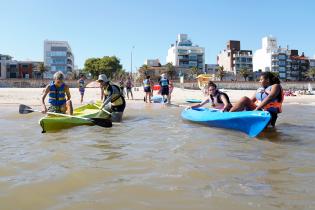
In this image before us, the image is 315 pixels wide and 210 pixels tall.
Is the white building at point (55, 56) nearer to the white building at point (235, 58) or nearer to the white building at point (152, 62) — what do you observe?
the white building at point (152, 62)

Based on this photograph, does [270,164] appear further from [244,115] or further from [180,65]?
[180,65]

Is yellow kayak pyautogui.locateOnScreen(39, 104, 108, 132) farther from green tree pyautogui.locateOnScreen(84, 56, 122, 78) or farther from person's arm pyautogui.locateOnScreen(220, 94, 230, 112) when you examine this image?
green tree pyautogui.locateOnScreen(84, 56, 122, 78)

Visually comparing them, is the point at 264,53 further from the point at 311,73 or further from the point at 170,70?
the point at 170,70

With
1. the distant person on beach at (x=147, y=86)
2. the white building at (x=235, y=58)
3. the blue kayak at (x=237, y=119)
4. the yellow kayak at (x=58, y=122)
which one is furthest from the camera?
the white building at (x=235, y=58)

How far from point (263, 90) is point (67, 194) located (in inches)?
224

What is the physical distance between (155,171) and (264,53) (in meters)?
108

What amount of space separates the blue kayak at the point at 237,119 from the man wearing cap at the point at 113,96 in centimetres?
204

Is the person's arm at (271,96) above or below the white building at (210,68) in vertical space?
below

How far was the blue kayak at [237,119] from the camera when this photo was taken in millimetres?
7316

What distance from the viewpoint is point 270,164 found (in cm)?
520

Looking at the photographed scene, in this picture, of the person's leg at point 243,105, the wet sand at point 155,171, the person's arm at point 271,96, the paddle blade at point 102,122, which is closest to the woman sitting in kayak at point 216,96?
the person's leg at point 243,105

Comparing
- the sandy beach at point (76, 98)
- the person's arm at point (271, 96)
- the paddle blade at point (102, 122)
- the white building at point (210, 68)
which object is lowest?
the paddle blade at point (102, 122)

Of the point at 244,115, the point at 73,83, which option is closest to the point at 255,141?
the point at 244,115

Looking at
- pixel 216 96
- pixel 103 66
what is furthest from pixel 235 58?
pixel 216 96
